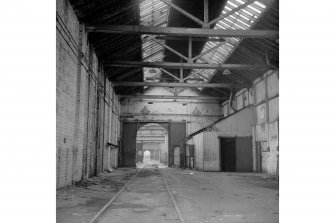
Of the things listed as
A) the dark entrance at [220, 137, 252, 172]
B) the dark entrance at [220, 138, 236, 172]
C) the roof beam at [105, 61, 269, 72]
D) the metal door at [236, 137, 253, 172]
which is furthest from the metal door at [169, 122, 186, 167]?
the roof beam at [105, 61, 269, 72]

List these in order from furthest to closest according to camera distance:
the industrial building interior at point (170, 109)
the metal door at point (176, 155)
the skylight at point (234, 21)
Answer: the metal door at point (176, 155) → the skylight at point (234, 21) → the industrial building interior at point (170, 109)

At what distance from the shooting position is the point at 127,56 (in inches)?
721

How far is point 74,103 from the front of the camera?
10977mm

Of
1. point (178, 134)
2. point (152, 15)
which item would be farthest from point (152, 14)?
point (178, 134)

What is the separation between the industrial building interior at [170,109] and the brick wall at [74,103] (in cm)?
4

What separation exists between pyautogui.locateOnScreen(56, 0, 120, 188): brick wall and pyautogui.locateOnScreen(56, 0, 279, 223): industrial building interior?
1.6 inches

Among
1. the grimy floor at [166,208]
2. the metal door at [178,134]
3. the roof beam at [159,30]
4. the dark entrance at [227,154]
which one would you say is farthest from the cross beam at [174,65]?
the metal door at [178,134]

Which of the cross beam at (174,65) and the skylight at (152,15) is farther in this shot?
the cross beam at (174,65)

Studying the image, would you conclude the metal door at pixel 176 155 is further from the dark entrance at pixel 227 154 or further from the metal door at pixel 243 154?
the metal door at pixel 243 154

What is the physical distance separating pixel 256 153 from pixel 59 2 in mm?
16062

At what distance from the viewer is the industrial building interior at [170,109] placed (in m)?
7.82

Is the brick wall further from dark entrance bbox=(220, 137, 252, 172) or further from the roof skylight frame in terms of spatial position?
dark entrance bbox=(220, 137, 252, 172)

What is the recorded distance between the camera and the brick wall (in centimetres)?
919
